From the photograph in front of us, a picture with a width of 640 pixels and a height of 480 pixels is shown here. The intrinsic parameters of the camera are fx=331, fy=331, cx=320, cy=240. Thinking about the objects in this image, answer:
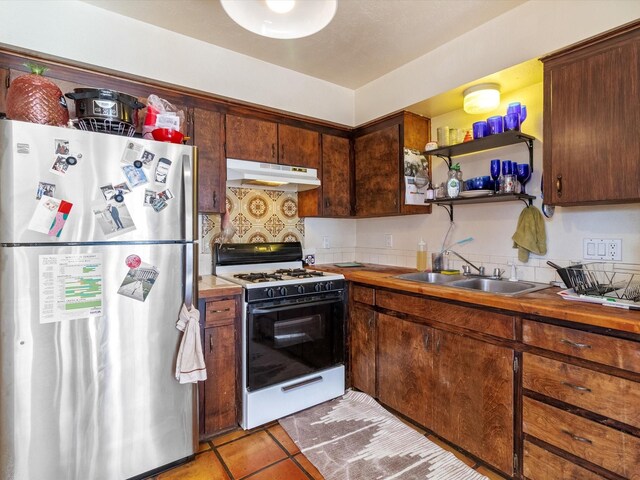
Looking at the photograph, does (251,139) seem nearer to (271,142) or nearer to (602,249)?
(271,142)

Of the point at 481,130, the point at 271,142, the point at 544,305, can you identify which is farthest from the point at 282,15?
the point at 544,305

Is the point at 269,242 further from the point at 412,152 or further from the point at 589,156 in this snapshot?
the point at 589,156

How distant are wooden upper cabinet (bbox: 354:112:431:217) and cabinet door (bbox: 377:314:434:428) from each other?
975 mm

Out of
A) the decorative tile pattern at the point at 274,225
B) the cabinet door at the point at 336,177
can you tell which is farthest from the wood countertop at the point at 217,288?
the cabinet door at the point at 336,177

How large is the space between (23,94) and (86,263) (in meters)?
0.82

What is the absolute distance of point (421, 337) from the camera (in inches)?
79.7

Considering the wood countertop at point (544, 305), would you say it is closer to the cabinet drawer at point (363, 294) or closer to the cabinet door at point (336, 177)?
the cabinet drawer at point (363, 294)

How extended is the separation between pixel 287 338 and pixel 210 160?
135 centimetres

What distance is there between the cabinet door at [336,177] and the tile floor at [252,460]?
1762 mm

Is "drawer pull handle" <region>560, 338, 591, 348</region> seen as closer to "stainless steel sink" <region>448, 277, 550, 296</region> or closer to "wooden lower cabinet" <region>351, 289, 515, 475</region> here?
Answer: "wooden lower cabinet" <region>351, 289, 515, 475</region>

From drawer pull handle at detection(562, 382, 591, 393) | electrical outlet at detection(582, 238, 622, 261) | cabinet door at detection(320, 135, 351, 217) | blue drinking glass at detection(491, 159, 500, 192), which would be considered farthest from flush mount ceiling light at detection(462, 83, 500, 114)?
drawer pull handle at detection(562, 382, 591, 393)

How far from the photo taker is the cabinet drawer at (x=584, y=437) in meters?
1.25

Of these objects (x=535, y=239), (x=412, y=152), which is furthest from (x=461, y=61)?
(x=535, y=239)

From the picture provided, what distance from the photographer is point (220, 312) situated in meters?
2.03
